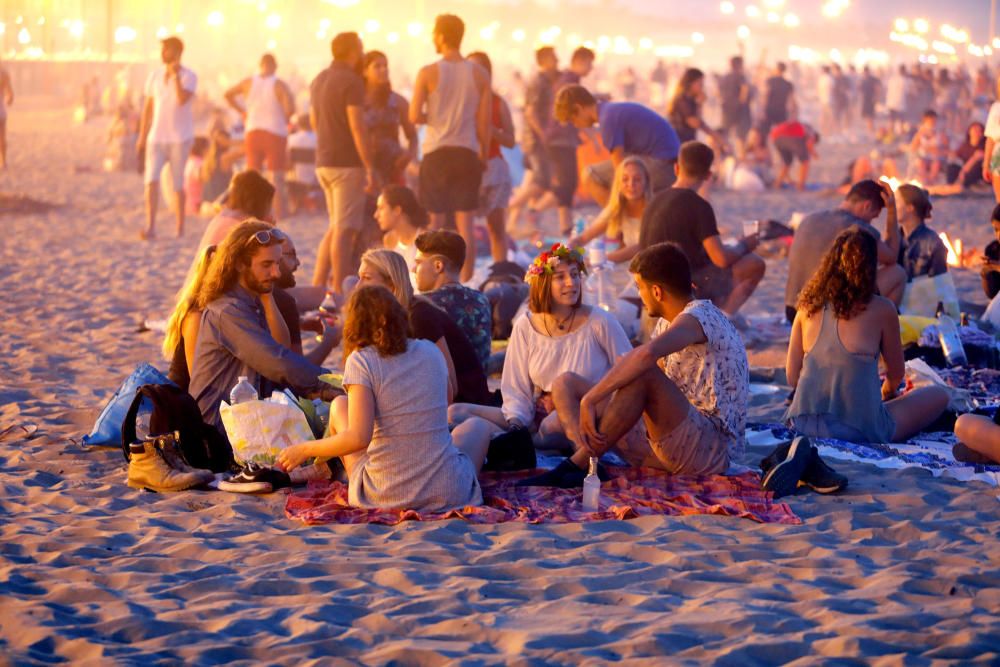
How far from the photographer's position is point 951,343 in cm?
743

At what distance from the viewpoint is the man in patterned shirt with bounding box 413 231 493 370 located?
6.27 meters

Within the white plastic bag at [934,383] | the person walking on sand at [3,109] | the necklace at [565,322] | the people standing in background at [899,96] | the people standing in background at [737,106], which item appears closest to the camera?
the necklace at [565,322]

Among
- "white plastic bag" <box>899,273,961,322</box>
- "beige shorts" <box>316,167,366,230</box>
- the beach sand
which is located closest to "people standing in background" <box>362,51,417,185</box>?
"beige shorts" <box>316,167,366,230</box>

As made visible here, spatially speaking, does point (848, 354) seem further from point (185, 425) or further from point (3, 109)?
point (3, 109)

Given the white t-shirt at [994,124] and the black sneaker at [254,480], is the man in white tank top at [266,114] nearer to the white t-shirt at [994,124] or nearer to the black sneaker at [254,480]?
the white t-shirt at [994,124]

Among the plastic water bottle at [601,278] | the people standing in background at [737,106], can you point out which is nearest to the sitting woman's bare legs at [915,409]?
the plastic water bottle at [601,278]

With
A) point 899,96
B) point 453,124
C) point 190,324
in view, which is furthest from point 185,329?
point 899,96

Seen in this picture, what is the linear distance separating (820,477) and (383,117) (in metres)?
5.47

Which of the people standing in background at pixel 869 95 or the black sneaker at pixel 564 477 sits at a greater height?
the people standing in background at pixel 869 95

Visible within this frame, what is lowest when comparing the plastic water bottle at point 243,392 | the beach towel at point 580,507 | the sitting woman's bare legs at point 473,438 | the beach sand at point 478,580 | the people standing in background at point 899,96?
the beach sand at point 478,580

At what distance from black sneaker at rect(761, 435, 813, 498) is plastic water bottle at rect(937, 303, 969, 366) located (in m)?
2.34

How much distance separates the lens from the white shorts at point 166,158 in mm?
12695

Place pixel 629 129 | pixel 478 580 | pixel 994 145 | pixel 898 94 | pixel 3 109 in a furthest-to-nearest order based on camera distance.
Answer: pixel 898 94, pixel 3 109, pixel 994 145, pixel 629 129, pixel 478 580

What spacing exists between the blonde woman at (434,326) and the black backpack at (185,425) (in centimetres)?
88
